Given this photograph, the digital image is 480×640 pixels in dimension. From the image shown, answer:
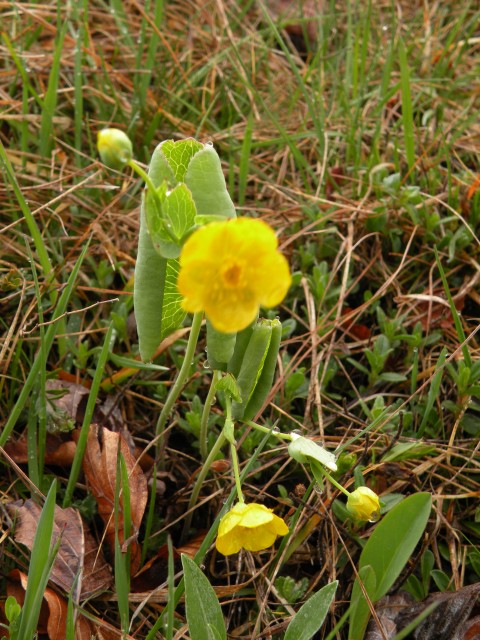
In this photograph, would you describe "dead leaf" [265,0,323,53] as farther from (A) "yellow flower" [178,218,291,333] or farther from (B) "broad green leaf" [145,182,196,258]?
(A) "yellow flower" [178,218,291,333]

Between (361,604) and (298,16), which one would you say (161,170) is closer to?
(361,604)

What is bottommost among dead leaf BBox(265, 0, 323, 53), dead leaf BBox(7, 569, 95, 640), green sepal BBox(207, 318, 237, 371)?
dead leaf BBox(7, 569, 95, 640)

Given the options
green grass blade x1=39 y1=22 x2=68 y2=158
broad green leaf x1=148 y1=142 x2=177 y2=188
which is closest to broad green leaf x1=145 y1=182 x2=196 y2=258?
broad green leaf x1=148 y1=142 x2=177 y2=188

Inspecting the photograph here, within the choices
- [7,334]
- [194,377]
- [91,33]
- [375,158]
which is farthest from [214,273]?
[91,33]

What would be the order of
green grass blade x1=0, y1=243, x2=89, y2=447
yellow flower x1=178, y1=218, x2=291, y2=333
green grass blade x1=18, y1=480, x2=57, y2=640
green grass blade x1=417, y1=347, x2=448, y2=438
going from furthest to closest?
1. green grass blade x1=417, y1=347, x2=448, y2=438
2. green grass blade x1=0, y1=243, x2=89, y2=447
3. green grass blade x1=18, y1=480, x2=57, y2=640
4. yellow flower x1=178, y1=218, x2=291, y2=333

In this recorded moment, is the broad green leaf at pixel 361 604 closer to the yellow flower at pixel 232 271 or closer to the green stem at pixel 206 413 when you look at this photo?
the green stem at pixel 206 413

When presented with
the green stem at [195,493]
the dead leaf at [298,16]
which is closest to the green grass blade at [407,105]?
the dead leaf at [298,16]

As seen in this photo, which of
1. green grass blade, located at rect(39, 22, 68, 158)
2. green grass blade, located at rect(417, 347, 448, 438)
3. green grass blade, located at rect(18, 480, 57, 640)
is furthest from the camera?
green grass blade, located at rect(39, 22, 68, 158)
